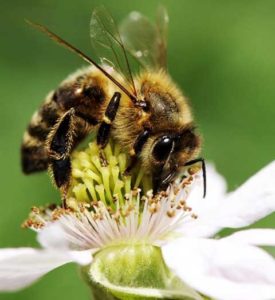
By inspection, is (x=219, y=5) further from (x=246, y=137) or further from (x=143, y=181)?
(x=143, y=181)

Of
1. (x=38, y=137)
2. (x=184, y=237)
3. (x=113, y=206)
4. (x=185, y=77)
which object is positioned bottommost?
(x=184, y=237)

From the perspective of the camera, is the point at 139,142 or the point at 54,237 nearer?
the point at 139,142

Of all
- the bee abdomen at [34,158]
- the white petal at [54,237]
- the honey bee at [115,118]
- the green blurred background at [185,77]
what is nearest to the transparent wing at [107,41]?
the honey bee at [115,118]

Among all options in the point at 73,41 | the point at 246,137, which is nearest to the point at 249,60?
the point at 246,137

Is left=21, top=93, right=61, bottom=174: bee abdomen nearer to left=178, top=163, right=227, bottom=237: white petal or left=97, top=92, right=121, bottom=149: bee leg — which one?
left=97, top=92, right=121, bottom=149: bee leg

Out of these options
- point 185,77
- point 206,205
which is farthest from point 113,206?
point 185,77

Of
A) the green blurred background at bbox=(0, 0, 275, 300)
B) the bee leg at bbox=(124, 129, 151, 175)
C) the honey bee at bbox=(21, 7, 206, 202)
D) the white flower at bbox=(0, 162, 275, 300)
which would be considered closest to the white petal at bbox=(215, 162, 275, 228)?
the white flower at bbox=(0, 162, 275, 300)

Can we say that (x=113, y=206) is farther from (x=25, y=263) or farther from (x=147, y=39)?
(x=147, y=39)
